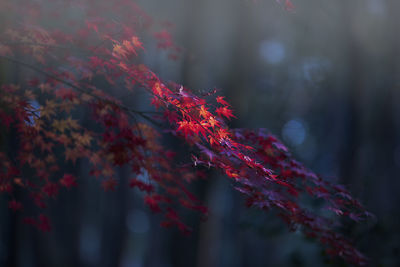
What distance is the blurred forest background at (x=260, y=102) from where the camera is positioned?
7.50 meters

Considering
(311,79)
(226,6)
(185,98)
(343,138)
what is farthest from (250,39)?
(185,98)

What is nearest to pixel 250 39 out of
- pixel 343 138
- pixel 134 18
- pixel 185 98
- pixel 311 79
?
pixel 311 79

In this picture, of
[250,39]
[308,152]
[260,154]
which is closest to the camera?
[260,154]

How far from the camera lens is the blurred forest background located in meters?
7.50

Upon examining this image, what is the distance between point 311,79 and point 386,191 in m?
3.39

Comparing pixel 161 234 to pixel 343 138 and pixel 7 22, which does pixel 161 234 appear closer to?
pixel 343 138

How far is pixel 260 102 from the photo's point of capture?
30.1 ft

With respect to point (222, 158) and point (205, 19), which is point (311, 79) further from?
point (222, 158)

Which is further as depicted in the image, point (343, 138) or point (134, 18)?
point (343, 138)

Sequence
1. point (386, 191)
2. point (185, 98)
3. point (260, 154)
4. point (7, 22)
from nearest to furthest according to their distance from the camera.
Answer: point (185, 98), point (260, 154), point (7, 22), point (386, 191)

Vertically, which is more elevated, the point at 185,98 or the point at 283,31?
the point at 283,31

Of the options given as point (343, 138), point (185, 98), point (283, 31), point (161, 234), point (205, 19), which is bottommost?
point (185, 98)

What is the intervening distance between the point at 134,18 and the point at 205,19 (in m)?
3.83

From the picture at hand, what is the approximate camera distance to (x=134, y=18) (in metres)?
4.77
